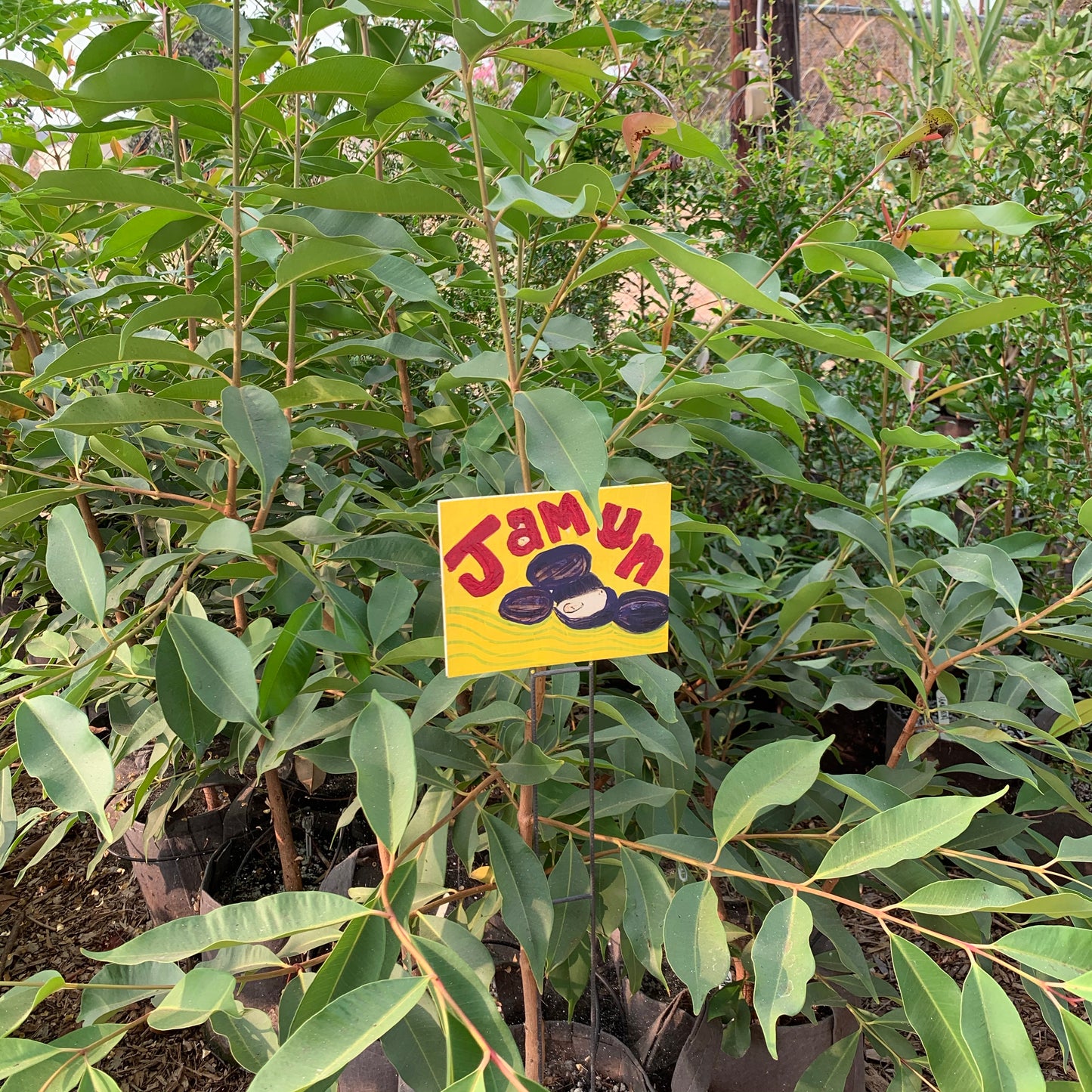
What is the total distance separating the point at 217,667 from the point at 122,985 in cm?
17

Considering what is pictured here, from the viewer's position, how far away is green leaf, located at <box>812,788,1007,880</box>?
0.41m

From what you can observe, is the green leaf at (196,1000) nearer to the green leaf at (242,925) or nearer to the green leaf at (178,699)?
the green leaf at (242,925)

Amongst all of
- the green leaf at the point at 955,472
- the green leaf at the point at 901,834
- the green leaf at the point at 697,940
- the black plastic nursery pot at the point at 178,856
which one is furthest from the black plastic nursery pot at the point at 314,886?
the green leaf at the point at 955,472

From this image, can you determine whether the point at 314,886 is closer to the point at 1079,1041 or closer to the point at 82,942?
the point at 82,942

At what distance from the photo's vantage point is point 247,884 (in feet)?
3.52

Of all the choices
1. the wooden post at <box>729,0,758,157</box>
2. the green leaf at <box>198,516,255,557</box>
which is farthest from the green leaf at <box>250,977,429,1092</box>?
the wooden post at <box>729,0,758,157</box>

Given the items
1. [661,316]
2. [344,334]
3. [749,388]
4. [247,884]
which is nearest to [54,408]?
[344,334]

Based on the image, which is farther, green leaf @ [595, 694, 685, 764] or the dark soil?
the dark soil

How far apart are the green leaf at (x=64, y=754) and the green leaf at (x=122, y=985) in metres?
0.07

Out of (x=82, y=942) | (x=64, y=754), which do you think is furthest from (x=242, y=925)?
(x=82, y=942)

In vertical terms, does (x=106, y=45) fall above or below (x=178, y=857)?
above

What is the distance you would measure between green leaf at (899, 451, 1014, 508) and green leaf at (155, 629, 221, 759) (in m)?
0.56

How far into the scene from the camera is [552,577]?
508 mm

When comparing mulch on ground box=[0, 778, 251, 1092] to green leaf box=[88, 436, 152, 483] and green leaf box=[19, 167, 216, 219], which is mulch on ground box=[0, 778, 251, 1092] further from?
green leaf box=[19, 167, 216, 219]
